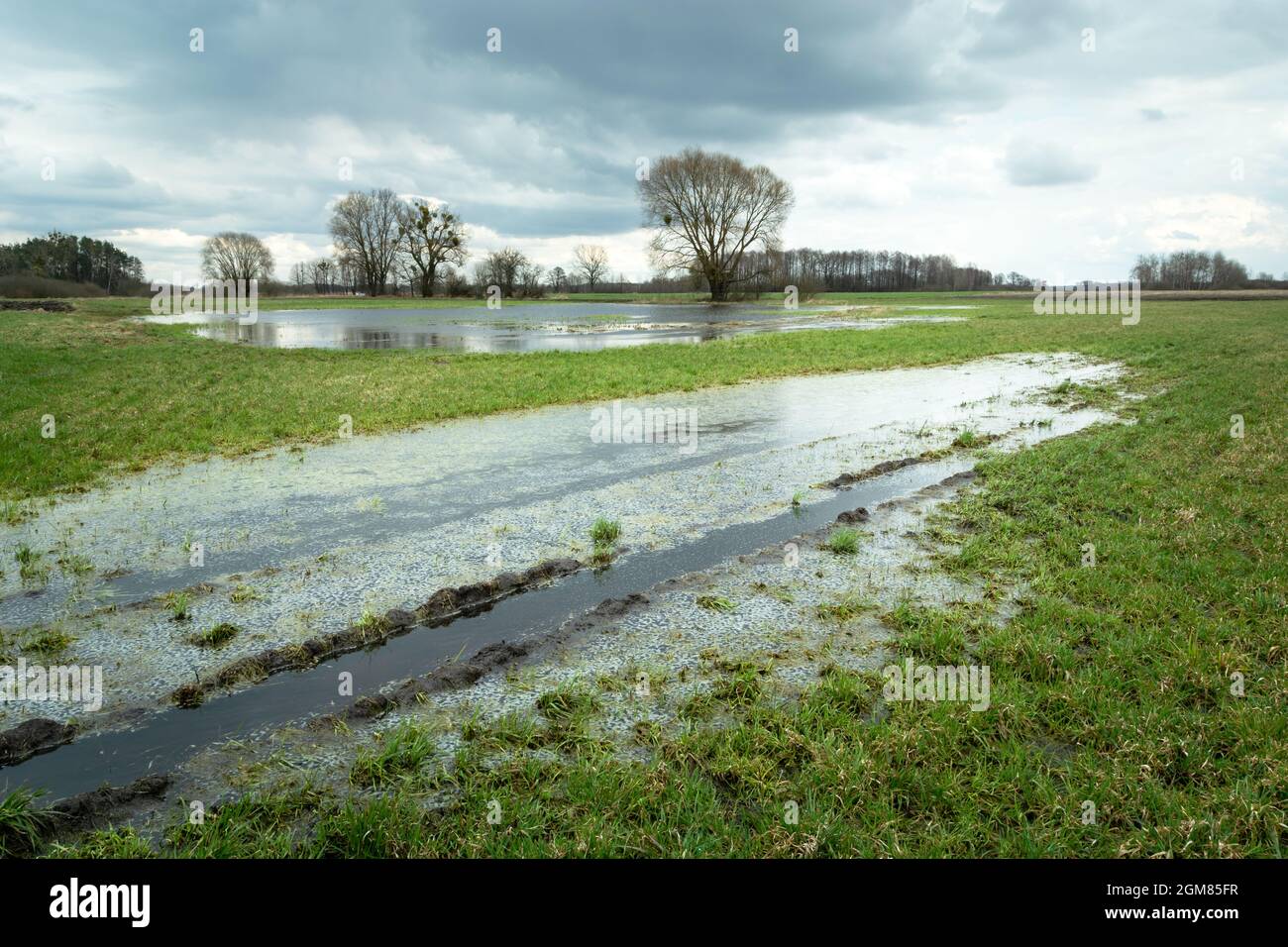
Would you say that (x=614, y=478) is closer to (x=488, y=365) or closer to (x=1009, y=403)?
(x=1009, y=403)

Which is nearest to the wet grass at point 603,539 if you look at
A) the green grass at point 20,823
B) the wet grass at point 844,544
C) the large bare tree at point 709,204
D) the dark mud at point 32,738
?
the wet grass at point 844,544

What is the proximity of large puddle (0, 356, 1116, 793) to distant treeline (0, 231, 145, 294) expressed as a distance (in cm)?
11597

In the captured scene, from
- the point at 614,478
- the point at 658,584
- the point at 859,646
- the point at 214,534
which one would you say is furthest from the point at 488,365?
the point at 859,646

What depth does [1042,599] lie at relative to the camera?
5633 mm

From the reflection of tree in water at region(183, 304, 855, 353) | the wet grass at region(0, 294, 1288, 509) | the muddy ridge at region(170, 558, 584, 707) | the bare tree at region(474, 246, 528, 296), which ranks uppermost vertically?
the bare tree at region(474, 246, 528, 296)

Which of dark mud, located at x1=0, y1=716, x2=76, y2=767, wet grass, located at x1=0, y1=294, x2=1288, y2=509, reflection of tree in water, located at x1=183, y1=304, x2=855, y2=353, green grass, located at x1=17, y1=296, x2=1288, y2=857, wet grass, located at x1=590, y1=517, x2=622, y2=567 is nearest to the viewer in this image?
green grass, located at x1=17, y1=296, x2=1288, y2=857

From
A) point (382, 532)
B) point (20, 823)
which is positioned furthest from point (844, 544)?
point (20, 823)

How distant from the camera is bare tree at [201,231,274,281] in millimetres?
117875

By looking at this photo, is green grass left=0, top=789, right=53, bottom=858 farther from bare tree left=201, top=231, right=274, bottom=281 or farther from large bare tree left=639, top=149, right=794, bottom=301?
bare tree left=201, top=231, right=274, bottom=281

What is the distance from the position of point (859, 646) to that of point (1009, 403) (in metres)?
12.8

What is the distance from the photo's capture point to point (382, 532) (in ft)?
25.0

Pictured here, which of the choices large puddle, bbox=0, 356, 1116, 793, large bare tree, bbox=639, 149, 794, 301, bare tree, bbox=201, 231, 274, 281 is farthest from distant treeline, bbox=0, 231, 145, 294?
large puddle, bbox=0, 356, 1116, 793

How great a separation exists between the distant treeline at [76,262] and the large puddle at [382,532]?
380 feet

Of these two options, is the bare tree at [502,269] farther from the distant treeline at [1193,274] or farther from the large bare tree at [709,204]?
the distant treeline at [1193,274]
